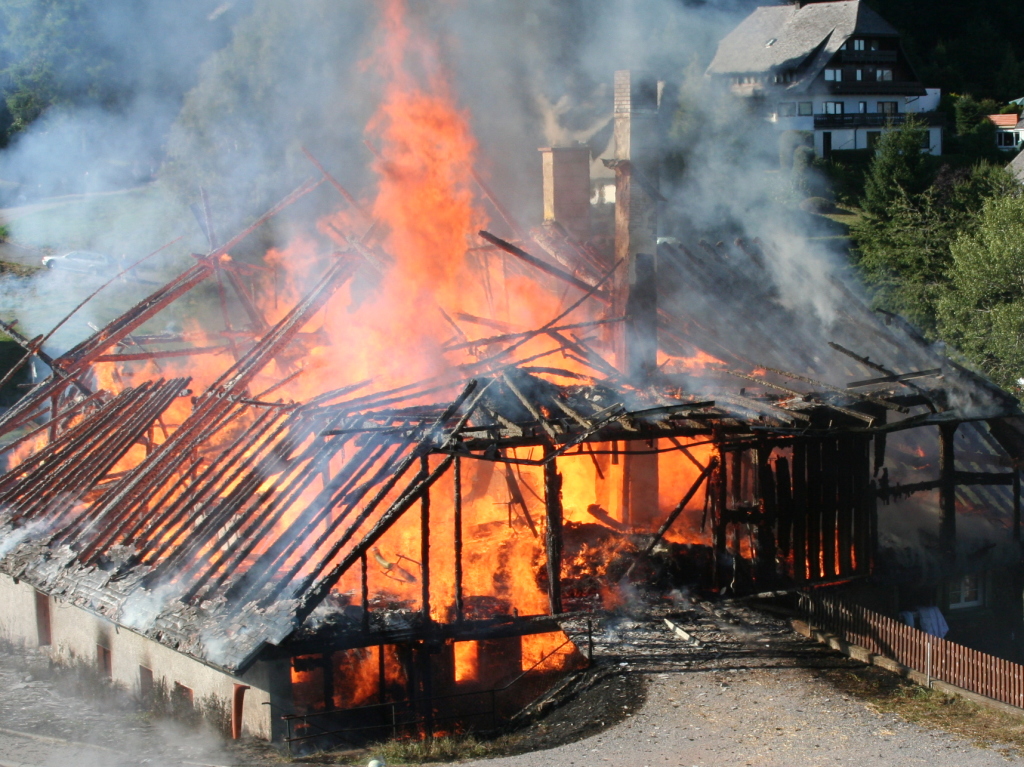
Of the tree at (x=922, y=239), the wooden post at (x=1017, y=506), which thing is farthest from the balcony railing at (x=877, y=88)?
the wooden post at (x=1017, y=506)

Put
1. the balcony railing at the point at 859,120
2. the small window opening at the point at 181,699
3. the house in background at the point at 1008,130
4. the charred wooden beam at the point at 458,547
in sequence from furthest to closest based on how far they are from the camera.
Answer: the house in background at the point at 1008,130
the balcony railing at the point at 859,120
the small window opening at the point at 181,699
the charred wooden beam at the point at 458,547

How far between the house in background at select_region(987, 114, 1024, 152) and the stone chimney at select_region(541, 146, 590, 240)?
3925 cm

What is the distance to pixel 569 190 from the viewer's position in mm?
25594

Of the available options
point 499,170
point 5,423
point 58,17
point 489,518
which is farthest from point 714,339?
point 58,17

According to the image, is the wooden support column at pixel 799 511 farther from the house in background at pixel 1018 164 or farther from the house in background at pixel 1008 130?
the house in background at pixel 1008 130

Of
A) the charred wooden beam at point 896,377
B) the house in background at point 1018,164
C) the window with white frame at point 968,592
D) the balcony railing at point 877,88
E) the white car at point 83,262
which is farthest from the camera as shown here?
the balcony railing at point 877,88

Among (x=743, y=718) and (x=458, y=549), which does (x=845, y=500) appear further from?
(x=458, y=549)

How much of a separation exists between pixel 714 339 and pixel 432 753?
10028mm

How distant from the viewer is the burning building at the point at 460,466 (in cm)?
1416

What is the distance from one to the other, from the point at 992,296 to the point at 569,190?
16.6 metres

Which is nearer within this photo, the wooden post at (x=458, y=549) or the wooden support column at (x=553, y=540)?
the wooden post at (x=458, y=549)

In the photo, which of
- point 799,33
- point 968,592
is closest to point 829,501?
point 968,592

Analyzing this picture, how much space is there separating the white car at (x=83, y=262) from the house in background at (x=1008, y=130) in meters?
46.2

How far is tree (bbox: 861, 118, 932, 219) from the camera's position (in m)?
41.9
